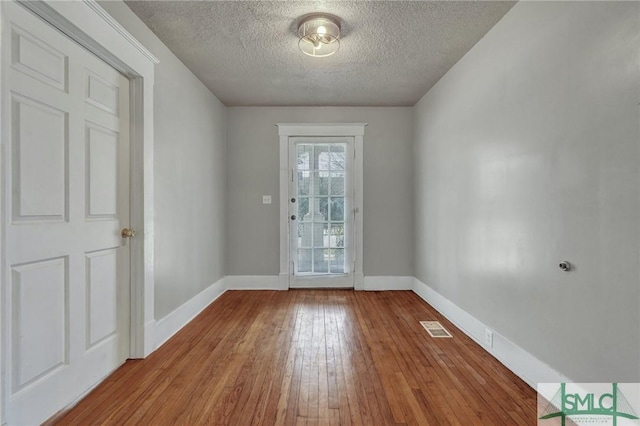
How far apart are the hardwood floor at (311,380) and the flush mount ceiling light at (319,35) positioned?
88.1 inches

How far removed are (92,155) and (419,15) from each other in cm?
223

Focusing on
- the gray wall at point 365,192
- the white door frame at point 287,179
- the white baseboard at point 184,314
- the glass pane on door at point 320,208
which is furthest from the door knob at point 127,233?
the glass pane on door at point 320,208

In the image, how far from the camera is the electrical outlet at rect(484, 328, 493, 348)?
7.52 feet

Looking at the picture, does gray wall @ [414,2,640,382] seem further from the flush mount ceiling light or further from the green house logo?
the flush mount ceiling light

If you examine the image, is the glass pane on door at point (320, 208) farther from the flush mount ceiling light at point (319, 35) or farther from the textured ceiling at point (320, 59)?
the flush mount ceiling light at point (319, 35)

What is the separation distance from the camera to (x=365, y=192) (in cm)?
418

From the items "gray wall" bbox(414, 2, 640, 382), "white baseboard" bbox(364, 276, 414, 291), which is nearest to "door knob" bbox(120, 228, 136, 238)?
"gray wall" bbox(414, 2, 640, 382)

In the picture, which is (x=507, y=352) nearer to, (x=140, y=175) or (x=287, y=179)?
(x=140, y=175)

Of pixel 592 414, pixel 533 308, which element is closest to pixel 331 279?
pixel 533 308

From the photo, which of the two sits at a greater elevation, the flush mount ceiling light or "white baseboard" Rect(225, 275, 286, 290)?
the flush mount ceiling light

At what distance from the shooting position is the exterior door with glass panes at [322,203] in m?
4.20

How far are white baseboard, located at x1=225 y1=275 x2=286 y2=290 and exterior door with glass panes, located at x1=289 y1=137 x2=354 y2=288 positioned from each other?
232 mm

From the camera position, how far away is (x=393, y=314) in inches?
125

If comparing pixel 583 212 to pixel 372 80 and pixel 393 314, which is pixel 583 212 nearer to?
pixel 393 314
